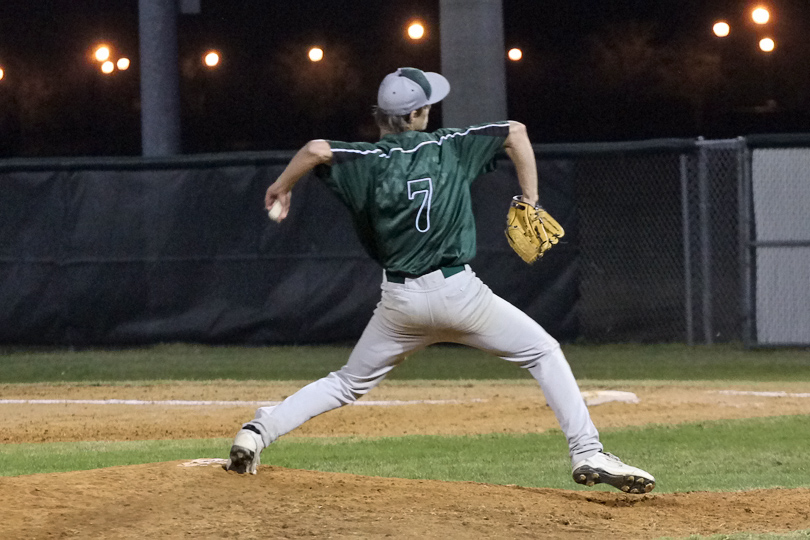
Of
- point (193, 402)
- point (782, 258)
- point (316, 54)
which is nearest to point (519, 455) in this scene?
point (193, 402)

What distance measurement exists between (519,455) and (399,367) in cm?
541

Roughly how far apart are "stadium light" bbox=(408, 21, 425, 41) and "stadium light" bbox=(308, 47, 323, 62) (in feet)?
6.50

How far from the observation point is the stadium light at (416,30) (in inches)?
915

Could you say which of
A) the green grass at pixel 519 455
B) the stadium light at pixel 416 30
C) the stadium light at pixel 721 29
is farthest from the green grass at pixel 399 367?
the stadium light at pixel 721 29

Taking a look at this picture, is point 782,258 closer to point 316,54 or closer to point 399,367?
point 399,367

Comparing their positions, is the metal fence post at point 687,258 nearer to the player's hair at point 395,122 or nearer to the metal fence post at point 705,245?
the metal fence post at point 705,245

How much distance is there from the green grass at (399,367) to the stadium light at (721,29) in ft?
36.3

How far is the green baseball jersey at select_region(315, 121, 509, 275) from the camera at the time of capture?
5035 mm

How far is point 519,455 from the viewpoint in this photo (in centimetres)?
739

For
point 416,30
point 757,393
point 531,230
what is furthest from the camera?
point 416,30

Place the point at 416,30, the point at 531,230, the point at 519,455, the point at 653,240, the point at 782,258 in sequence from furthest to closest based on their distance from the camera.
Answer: the point at 416,30
the point at 653,240
the point at 782,258
the point at 519,455
the point at 531,230

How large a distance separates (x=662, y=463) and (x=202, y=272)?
7518 millimetres

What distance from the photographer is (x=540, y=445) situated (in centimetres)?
775

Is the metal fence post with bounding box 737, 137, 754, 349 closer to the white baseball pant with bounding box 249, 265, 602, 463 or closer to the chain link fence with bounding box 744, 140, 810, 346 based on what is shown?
the chain link fence with bounding box 744, 140, 810, 346
